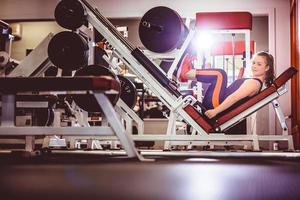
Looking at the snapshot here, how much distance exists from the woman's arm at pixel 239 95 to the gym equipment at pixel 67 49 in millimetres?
1280

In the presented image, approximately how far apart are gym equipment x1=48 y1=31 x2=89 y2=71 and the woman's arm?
1280 mm

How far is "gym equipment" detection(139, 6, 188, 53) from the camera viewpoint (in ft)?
13.2

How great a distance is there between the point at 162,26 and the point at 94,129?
184 centimetres

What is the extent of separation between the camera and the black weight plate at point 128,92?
4.61m

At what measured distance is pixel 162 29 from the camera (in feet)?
13.2

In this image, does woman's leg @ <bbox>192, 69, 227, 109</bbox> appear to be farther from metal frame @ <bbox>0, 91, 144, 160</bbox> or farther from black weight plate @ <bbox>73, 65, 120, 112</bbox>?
metal frame @ <bbox>0, 91, 144, 160</bbox>

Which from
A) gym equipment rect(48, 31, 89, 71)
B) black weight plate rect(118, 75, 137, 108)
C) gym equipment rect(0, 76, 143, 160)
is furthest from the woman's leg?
gym equipment rect(0, 76, 143, 160)

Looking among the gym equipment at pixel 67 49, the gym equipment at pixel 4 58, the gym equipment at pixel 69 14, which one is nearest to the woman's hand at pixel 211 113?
the gym equipment at pixel 67 49

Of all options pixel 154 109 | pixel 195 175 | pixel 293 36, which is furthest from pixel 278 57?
pixel 195 175

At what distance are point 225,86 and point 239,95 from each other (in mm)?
169

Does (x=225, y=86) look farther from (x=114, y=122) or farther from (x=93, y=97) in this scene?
(x=114, y=122)

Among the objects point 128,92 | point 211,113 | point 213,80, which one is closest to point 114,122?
point 211,113

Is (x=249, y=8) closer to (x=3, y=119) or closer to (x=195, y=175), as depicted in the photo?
(x=3, y=119)

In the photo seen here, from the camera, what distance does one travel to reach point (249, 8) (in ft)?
21.7
